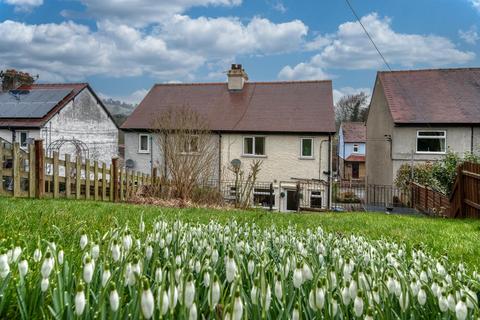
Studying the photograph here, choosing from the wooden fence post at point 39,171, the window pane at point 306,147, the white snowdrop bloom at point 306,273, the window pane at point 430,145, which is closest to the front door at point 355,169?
the window pane at point 430,145

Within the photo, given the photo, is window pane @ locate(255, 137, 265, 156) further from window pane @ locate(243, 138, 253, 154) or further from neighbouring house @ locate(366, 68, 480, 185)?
neighbouring house @ locate(366, 68, 480, 185)

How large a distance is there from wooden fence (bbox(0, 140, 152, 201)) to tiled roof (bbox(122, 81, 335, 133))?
1168 centimetres

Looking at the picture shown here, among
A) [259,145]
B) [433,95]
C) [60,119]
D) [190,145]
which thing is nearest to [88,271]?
[190,145]

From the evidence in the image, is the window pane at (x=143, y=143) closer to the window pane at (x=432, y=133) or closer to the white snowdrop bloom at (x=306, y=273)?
the window pane at (x=432, y=133)

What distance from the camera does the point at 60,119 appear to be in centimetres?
2920

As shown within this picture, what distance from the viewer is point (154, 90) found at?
3050 centimetres

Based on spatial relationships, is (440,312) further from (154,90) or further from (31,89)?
(31,89)

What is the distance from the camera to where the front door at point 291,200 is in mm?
24712

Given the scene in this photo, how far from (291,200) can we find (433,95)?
10.7 meters

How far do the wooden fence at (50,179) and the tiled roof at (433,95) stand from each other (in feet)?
A: 53.4

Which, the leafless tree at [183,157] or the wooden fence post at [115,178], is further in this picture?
the leafless tree at [183,157]

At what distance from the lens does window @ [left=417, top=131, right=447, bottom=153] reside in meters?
23.7

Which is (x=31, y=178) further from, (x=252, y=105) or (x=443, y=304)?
(x=252, y=105)

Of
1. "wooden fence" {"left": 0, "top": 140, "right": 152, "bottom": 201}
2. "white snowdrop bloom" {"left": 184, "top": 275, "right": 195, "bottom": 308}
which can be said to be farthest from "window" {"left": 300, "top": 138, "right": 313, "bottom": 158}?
"white snowdrop bloom" {"left": 184, "top": 275, "right": 195, "bottom": 308}
